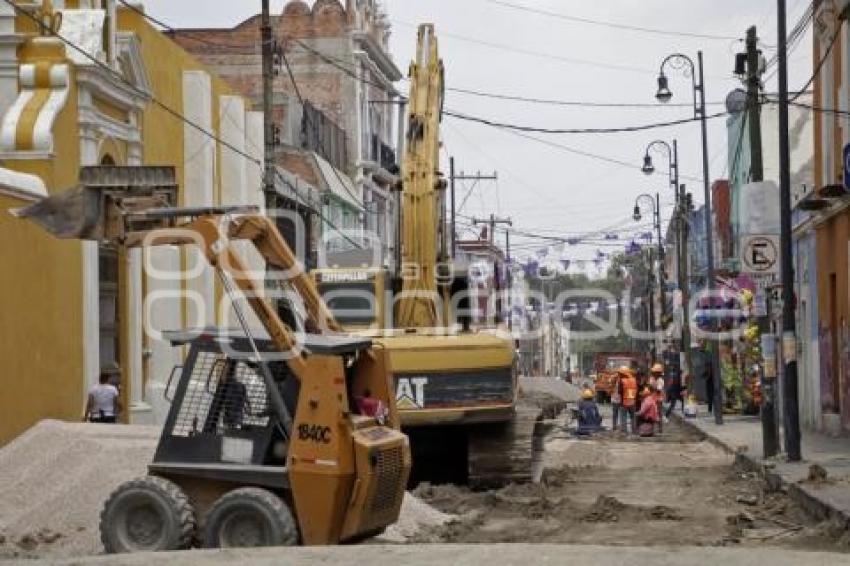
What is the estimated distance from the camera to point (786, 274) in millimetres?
22906

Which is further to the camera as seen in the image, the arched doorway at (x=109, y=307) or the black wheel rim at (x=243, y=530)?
the arched doorway at (x=109, y=307)

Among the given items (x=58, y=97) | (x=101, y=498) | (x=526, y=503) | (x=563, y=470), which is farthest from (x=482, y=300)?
(x=101, y=498)

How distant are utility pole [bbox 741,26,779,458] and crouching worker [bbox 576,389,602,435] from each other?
1057 cm

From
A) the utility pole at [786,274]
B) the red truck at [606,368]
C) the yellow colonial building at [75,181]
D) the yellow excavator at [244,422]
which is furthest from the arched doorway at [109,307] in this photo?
the red truck at [606,368]

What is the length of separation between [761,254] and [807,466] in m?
3.73

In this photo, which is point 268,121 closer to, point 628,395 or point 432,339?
point 432,339

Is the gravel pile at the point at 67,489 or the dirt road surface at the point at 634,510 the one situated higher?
the gravel pile at the point at 67,489

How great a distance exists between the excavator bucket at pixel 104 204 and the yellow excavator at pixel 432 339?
250 inches

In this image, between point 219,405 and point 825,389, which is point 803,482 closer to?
point 219,405

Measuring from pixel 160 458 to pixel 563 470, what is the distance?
12.0 m

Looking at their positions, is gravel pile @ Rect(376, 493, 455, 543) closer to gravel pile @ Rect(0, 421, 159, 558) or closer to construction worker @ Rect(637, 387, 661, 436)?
gravel pile @ Rect(0, 421, 159, 558)

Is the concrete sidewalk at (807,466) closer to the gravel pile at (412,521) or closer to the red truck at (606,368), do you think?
the gravel pile at (412,521)

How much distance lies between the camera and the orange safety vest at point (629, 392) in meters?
38.7

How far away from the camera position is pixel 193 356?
13.2m
